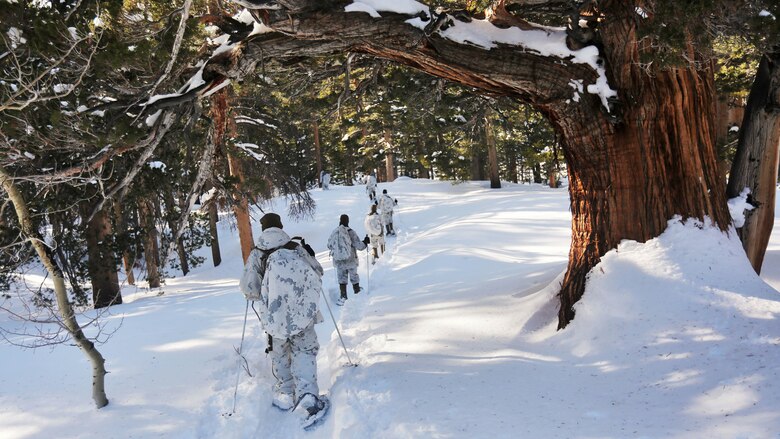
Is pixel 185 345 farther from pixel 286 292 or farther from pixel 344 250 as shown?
pixel 344 250

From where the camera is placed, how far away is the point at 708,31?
379 cm

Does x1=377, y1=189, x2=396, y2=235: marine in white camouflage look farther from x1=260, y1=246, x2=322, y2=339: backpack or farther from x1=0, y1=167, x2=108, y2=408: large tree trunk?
x1=0, y1=167, x2=108, y2=408: large tree trunk

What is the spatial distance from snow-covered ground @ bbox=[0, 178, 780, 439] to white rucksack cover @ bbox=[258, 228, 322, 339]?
2.80ft

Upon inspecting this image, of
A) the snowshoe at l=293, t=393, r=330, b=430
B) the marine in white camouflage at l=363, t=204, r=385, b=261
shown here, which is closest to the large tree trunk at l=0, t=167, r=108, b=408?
the snowshoe at l=293, t=393, r=330, b=430

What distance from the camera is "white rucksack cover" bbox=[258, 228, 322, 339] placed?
4.31 metres

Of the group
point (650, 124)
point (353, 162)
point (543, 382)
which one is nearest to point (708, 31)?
point (650, 124)

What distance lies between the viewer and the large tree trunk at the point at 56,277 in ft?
12.5

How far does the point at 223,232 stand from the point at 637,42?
28924 millimetres

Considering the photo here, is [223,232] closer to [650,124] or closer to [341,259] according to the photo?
[341,259]

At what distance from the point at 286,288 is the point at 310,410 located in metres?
1.14

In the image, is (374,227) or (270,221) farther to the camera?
(374,227)

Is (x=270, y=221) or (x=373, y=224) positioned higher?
(x=270, y=221)

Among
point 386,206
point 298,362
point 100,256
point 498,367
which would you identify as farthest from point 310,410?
point 386,206

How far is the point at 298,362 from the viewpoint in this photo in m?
4.43
